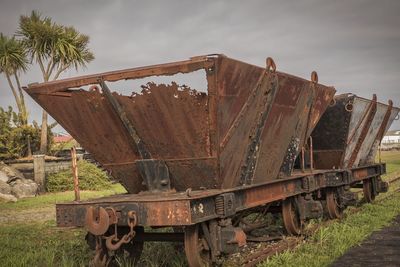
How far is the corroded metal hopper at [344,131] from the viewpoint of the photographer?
948 centimetres

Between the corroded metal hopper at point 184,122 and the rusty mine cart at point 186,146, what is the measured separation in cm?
1

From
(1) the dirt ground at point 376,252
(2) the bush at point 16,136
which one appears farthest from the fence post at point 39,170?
(1) the dirt ground at point 376,252

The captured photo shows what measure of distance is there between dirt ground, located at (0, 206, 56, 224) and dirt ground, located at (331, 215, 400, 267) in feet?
24.6

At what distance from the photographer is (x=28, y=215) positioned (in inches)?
492

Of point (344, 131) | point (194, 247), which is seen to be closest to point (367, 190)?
point (344, 131)

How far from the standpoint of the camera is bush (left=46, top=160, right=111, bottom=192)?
19000 mm

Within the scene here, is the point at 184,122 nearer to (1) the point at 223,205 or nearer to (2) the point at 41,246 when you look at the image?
(1) the point at 223,205

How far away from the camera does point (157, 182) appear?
588 centimetres

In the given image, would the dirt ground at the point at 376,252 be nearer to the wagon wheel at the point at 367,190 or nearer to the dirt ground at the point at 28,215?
the wagon wheel at the point at 367,190

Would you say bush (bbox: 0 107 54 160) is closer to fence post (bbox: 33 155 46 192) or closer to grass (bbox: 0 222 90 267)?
fence post (bbox: 33 155 46 192)

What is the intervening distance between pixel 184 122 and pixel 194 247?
1388 millimetres

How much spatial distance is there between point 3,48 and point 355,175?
19.8 meters

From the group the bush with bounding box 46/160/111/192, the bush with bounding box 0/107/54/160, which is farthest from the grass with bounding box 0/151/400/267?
the bush with bounding box 0/107/54/160

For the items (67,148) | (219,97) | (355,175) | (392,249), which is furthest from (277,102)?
(67,148)
